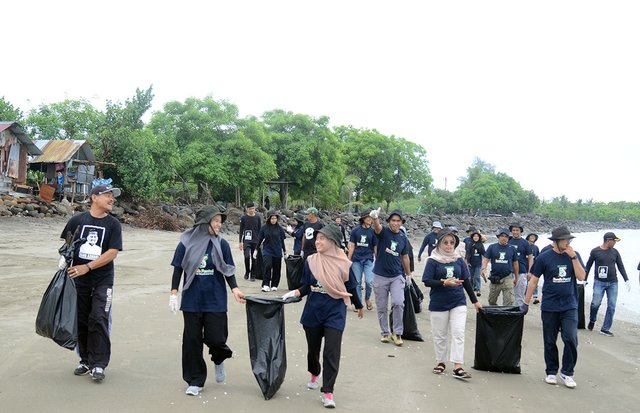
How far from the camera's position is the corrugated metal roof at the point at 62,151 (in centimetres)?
2825

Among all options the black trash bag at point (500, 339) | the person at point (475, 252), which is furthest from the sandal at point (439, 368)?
the person at point (475, 252)

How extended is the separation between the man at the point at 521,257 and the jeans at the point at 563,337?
4576mm

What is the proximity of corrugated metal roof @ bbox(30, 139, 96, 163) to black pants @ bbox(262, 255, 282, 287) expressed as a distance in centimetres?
1922

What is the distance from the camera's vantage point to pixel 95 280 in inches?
217

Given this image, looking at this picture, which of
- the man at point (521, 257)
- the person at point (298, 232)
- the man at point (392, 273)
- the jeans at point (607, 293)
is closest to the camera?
the man at point (392, 273)

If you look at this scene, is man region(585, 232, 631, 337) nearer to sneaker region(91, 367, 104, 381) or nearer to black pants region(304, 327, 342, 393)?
black pants region(304, 327, 342, 393)

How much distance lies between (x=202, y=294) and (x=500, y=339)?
3762 mm

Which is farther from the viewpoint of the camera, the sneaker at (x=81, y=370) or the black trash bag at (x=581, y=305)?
the black trash bag at (x=581, y=305)

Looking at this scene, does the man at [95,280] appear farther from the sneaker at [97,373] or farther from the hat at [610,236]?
the hat at [610,236]

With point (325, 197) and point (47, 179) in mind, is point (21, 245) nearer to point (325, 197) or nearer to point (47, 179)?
point (47, 179)

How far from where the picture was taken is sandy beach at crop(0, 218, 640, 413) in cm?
515

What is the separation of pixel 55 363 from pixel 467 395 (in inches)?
169

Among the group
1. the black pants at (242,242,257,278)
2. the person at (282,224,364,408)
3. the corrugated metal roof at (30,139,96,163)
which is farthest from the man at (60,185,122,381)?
the corrugated metal roof at (30,139,96,163)

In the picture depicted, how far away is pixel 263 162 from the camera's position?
37.8 metres
